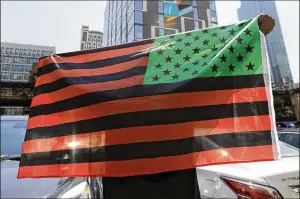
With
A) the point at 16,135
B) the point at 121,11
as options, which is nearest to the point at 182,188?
the point at 16,135

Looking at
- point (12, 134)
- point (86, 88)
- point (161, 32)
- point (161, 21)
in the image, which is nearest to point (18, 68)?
point (161, 32)

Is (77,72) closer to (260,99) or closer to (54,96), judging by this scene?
(54,96)

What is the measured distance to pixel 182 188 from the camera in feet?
5.29

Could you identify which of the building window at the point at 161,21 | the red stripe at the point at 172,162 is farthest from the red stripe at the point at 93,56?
the building window at the point at 161,21

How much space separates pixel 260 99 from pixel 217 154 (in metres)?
0.50

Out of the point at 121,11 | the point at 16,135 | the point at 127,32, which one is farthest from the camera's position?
the point at 121,11

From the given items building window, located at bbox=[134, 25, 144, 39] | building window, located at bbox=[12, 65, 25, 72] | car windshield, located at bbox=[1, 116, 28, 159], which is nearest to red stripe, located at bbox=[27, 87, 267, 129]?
car windshield, located at bbox=[1, 116, 28, 159]

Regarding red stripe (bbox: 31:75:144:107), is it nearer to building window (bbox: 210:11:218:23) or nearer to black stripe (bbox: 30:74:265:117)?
black stripe (bbox: 30:74:265:117)

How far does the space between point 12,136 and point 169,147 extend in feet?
11.3

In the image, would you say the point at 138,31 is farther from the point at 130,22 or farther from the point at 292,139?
the point at 292,139

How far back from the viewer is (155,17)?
110 ft

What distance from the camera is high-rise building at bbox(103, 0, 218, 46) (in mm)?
31578

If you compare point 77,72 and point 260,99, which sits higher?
point 77,72

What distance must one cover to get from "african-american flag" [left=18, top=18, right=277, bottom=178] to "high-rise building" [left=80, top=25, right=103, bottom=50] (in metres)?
0.68
